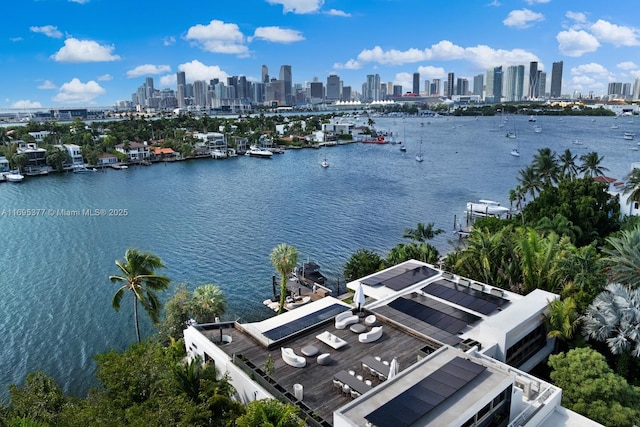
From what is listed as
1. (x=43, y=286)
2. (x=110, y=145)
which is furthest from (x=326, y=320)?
(x=110, y=145)

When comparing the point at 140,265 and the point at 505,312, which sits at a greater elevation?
the point at 140,265

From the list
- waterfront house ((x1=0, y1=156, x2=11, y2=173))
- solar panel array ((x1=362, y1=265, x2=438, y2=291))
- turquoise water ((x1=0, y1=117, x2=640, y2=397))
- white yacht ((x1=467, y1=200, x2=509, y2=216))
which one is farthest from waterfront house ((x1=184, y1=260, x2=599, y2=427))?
waterfront house ((x1=0, y1=156, x2=11, y2=173))

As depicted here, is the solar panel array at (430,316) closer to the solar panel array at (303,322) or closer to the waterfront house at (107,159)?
the solar panel array at (303,322)

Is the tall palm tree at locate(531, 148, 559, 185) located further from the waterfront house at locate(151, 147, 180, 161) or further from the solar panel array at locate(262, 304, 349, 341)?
the waterfront house at locate(151, 147, 180, 161)

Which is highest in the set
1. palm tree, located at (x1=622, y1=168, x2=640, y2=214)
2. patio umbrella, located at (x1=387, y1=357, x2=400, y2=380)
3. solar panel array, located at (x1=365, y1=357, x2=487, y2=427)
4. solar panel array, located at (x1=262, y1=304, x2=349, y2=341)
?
palm tree, located at (x1=622, y1=168, x2=640, y2=214)

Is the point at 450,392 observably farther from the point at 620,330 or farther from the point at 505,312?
the point at 620,330

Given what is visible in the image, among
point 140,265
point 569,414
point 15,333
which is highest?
point 140,265
